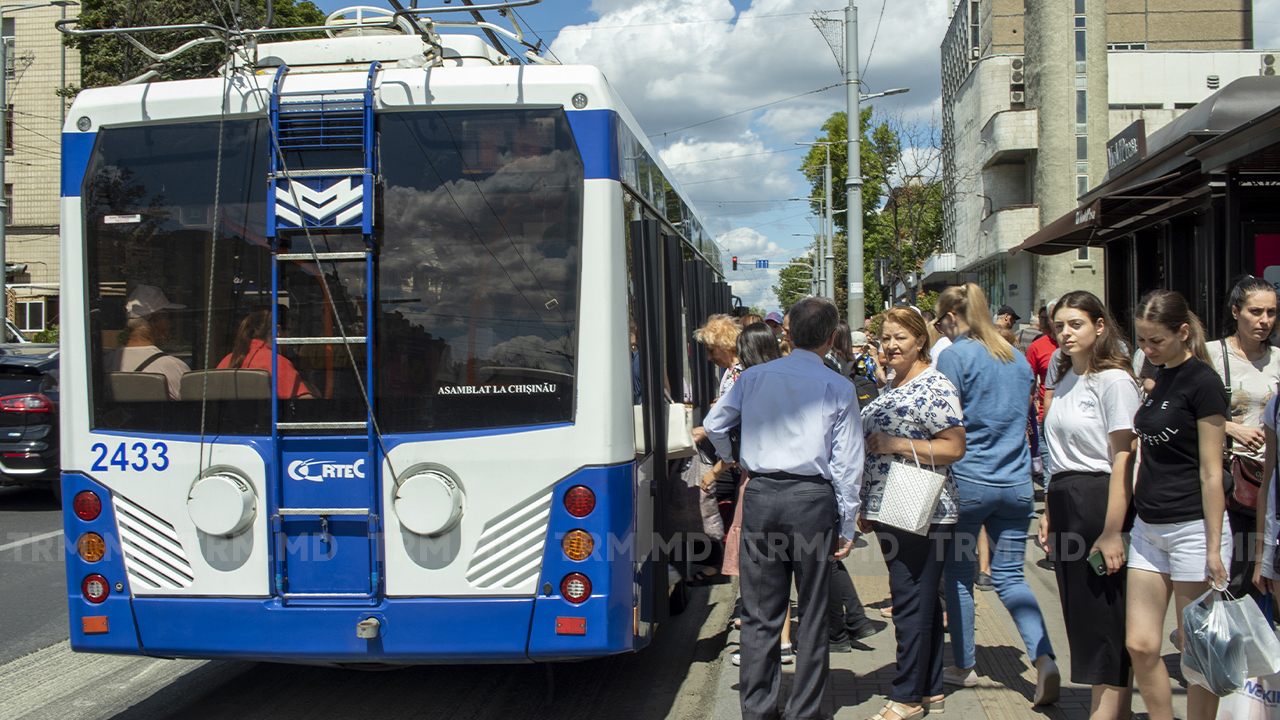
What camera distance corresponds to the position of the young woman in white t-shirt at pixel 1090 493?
4.00m

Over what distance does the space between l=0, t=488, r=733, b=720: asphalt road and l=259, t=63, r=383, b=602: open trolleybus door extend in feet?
2.28

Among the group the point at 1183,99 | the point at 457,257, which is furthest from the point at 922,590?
the point at 1183,99

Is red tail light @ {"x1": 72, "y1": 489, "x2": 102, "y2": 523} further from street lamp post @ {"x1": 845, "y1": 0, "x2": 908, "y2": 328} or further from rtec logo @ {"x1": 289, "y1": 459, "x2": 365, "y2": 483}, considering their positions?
street lamp post @ {"x1": 845, "y1": 0, "x2": 908, "y2": 328}

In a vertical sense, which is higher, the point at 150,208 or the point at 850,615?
the point at 150,208

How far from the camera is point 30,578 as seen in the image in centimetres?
798

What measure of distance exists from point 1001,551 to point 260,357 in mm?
3544

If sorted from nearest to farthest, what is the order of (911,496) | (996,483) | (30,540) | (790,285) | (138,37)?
1. (911,496)
2. (996,483)
3. (30,540)
4. (138,37)
5. (790,285)

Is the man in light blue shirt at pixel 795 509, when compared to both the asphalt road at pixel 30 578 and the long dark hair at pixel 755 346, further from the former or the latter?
the asphalt road at pixel 30 578

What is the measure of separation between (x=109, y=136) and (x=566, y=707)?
11.4 ft

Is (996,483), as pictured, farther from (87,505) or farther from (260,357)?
(87,505)

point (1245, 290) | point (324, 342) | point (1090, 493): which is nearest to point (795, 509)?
point (1090, 493)

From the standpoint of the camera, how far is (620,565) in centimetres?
419

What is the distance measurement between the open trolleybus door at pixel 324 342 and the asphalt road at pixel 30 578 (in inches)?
124

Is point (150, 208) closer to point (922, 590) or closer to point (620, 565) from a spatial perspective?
point (620, 565)
